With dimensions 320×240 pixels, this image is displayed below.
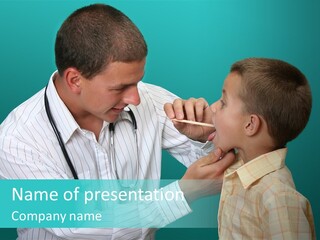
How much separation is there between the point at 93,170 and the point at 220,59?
735mm

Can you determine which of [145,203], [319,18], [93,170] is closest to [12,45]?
[93,170]

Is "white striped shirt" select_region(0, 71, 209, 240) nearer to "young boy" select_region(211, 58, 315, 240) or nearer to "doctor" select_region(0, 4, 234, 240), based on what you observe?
"doctor" select_region(0, 4, 234, 240)

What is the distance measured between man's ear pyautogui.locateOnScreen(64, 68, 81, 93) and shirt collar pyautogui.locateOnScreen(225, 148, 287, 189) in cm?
43

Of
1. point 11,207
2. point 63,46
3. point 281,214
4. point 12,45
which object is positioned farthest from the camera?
point 12,45

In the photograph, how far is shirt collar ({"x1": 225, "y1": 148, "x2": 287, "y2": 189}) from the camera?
121 centimetres

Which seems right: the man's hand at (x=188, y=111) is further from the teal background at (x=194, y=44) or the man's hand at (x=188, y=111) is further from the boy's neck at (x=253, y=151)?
the teal background at (x=194, y=44)

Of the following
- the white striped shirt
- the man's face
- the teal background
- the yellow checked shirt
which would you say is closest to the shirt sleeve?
the yellow checked shirt

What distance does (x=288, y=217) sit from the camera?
1110 millimetres

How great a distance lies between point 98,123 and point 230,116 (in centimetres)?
39

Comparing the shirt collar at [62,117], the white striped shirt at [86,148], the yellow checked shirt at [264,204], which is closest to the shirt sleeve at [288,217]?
the yellow checked shirt at [264,204]

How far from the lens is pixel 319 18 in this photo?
2031mm

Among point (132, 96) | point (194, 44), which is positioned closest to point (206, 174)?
point (132, 96)

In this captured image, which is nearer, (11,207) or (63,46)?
(63,46)

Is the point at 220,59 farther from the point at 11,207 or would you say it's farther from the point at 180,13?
the point at 11,207
